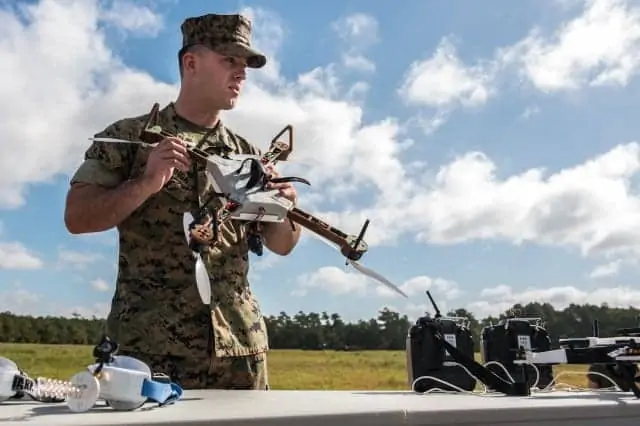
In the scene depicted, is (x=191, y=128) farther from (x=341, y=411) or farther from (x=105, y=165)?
(x=341, y=411)

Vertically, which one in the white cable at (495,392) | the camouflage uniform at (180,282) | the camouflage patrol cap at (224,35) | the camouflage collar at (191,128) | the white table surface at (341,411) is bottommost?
the white table surface at (341,411)

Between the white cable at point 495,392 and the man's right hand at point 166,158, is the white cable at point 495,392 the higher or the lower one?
→ the lower one

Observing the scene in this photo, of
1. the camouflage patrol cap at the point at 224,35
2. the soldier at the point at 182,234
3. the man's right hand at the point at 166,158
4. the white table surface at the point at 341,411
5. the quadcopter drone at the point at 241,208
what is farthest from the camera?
the camouflage patrol cap at the point at 224,35

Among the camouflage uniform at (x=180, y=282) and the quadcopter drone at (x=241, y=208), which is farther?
the camouflage uniform at (x=180, y=282)

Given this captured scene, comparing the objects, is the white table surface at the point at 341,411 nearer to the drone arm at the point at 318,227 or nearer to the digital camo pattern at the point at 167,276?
the drone arm at the point at 318,227

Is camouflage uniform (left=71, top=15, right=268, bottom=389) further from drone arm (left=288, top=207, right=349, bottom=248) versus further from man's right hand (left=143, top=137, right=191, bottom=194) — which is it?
drone arm (left=288, top=207, right=349, bottom=248)

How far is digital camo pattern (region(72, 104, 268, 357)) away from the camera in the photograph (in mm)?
2379

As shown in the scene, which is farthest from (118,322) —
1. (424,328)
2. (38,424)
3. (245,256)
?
(38,424)

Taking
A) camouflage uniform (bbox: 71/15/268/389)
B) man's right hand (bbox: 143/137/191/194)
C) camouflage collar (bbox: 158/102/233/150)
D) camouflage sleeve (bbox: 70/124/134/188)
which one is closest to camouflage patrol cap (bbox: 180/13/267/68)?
camouflage uniform (bbox: 71/15/268/389)

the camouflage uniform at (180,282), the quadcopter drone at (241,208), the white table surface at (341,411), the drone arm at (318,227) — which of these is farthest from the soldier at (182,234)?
the white table surface at (341,411)

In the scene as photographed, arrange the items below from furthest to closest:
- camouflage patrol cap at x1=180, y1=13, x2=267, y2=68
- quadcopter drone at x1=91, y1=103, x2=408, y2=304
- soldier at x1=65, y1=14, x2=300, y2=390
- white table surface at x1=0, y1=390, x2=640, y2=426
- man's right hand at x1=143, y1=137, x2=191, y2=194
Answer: camouflage patrol cap at x1=180, y1=13, x2=267, y2=68 → soldier at x1=65, y1=14, x2=300, y2=390 → man's right hand at x1=143, y1=137, x2=191, y2=194 → quadcopter drone at x1=91, y1=103, x2=408, y2=304 → white table surface at x1=0, y1=390, x2=640, y2=426

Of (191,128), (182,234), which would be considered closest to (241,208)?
(182,234)

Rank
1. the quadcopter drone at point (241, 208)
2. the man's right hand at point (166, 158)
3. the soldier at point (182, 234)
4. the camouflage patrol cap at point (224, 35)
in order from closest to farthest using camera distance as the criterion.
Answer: the quadcopter drone at point (241, 208), the man's right hand at point (166, 158), the soldier at point (182, 234), the camouflage patrol cap at point (224, 35)

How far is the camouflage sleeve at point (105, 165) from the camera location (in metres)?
2.39
